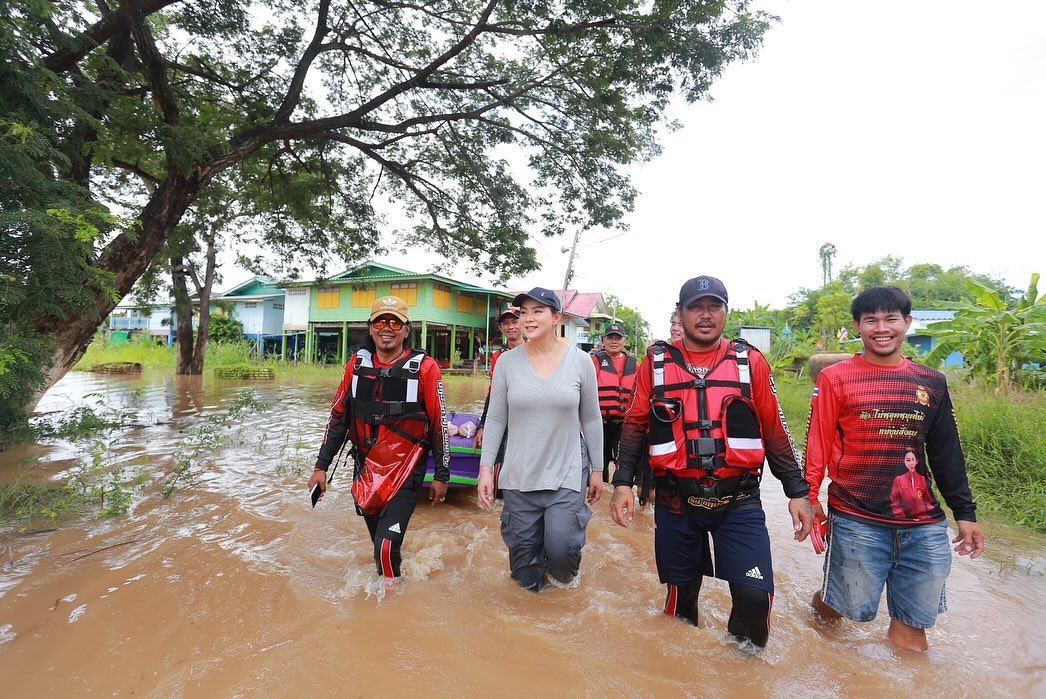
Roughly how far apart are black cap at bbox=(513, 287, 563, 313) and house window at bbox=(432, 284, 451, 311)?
23391 millimetres

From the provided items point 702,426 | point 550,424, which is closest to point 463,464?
point 550,424

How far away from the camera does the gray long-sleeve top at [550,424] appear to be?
3.15 meters

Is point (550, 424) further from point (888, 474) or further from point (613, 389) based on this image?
point (613, 389)

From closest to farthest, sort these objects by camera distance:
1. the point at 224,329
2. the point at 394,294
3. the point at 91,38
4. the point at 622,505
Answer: the point at 622,505, the point at 91,38, the point at 394,294, the point at 224,329

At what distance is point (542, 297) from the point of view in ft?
10.7

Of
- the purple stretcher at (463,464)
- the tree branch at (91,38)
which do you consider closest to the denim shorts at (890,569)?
the purple stretcher at (463,464)

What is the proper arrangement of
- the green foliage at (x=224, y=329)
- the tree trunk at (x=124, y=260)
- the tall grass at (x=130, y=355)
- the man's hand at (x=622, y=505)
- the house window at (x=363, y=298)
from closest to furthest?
1. the man's hand at (x=622, y=505)
2. the tree trunk at (x=124, y=260)
3. the tall grass at (x=130, y=355)
4. the house window at (x=363, y=298)
5. the green foliage at (x=224, y=329)

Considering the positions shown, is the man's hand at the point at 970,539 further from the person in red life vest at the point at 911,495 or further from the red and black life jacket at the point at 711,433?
the red and black life jacket at the point at 711,433

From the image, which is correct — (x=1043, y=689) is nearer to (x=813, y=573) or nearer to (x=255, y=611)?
(x=813, y=573)

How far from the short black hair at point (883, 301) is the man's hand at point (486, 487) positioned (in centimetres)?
224

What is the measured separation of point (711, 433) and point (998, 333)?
8.54 meters

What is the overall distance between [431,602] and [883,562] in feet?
8.38

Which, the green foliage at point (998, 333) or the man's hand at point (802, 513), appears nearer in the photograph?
the man's hand at point (802, 513)

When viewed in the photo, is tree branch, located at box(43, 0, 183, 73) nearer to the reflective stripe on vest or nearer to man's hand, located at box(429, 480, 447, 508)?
man's hand, located at box(429, 480, 447, 508)
